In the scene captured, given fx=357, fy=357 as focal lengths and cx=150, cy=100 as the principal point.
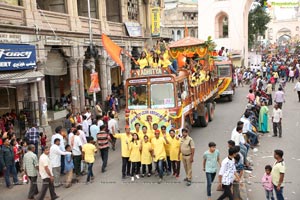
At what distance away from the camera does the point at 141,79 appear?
12125 millimetres

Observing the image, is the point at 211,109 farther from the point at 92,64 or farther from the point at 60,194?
the point at 60,194

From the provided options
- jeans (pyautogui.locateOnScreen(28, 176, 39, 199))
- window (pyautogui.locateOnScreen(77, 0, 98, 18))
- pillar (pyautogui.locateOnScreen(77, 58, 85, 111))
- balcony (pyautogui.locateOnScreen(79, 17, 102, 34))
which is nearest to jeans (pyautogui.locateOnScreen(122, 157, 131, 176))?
jeans (pyautogui.locateOnScreen(28, 176, 39, 199))

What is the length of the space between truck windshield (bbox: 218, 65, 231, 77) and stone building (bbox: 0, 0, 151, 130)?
6.46 m

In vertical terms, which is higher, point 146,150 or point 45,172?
point 146,150

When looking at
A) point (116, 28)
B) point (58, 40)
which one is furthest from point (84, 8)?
point (58, 40)

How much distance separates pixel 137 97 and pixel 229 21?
3180 centimetres

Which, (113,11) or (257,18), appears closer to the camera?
(113,11)

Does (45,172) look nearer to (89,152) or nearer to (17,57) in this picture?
(89,152)

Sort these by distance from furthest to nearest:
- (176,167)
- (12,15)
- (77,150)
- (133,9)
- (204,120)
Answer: (133,9)
(204,120)
(12,15)
(77,150)
(176,167)

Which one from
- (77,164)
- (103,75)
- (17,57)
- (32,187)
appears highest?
(17,57)

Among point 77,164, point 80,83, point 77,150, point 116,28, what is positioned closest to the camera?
point 77,150

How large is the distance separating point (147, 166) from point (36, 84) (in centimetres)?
753

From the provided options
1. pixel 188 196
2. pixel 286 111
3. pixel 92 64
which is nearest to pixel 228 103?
pixel 286 111

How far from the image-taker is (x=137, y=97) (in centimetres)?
1220
